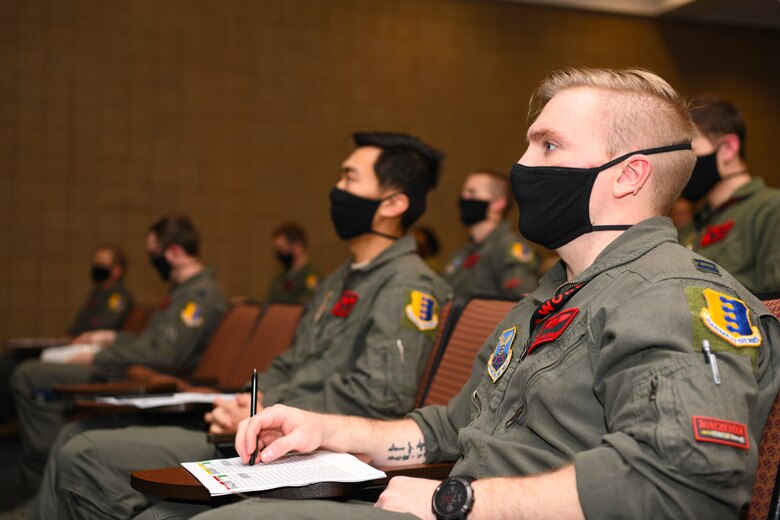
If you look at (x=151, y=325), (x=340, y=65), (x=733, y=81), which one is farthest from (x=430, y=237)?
(x=733, y=81)

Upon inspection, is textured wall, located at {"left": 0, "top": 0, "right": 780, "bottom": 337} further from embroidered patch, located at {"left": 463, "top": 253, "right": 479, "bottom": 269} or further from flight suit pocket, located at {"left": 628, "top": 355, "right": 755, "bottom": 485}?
flight suit pocket, located at {"left": 628, "top": 355, "right": 755, "bottom": 485}

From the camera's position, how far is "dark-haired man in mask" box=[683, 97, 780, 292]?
2.80 metres

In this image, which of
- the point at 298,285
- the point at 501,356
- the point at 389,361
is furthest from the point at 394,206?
the point at 298,285

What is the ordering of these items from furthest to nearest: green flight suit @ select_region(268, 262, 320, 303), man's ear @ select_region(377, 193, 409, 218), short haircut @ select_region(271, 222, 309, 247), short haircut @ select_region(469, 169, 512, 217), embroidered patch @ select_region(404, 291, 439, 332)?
short haircut @ select_region(271, 222, 309, 247)
green flight suit @ select_region(268, 262, 320, 303)
short haircut @ select_region(469, 169, 512, 217)
man's ear @ select_region(377, 193, 409, 218)
embroidered patch @ select_region(404, 291, 439, 332)

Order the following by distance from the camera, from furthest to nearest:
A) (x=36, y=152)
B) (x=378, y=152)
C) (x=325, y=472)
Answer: (x=36, y=152)
(x=378, y=152)
(x=325, y=472)

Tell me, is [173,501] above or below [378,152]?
below

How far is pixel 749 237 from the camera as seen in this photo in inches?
112

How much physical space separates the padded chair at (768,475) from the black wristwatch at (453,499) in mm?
475

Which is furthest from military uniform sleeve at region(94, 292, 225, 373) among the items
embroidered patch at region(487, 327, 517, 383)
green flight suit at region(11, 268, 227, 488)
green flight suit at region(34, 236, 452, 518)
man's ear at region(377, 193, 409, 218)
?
embroidered patch at region(487, 327, 517, 383)

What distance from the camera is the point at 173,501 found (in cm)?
150

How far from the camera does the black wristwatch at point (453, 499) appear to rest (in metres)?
1.10

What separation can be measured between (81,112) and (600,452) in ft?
25.1

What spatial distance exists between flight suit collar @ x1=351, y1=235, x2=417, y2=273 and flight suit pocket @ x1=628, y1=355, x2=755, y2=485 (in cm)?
144

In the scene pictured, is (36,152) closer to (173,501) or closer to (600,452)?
(173,501)
